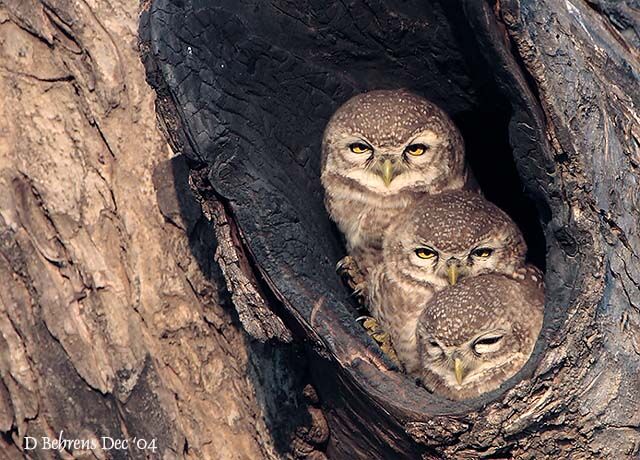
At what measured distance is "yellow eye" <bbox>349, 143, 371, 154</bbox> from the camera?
3.93m

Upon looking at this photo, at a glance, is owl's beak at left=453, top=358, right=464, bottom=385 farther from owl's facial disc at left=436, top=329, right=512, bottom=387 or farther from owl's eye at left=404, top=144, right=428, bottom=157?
owl's eye at left=404, top=144, right=428, bottom=157

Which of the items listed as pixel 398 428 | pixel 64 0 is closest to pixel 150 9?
pixel 64 0

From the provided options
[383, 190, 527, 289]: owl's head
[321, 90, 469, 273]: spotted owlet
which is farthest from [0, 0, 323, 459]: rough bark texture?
[383, 190, 527, 289]: owl's head

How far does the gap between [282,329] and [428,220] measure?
0.88 meters

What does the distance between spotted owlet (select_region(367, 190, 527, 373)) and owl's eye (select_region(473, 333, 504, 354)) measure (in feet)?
0.82

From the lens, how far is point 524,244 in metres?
3.73

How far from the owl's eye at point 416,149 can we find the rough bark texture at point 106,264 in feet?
2.54

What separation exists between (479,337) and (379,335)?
1.46 ft

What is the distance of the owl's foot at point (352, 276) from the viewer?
3828 millimetres

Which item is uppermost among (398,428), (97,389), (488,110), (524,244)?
(488,110)

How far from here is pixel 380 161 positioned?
12.9 ft

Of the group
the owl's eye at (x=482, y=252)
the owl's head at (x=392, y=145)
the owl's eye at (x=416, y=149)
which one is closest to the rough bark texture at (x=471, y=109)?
the owl's head at (x=392, y=145)

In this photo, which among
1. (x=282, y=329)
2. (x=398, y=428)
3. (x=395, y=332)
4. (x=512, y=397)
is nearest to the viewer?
(x=512, y=397)

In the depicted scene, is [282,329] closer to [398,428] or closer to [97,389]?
[398,428]
